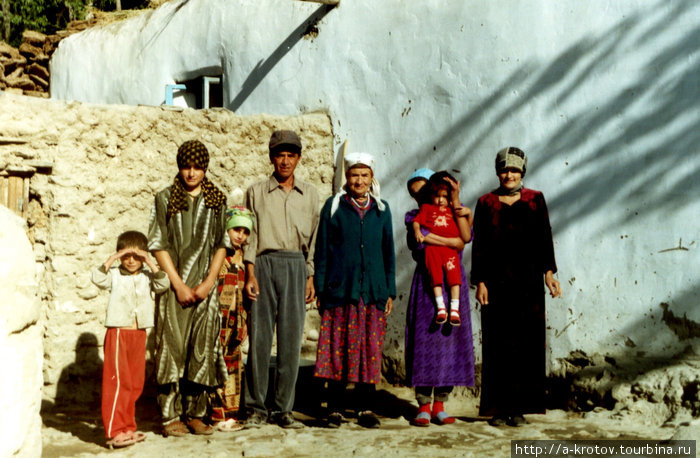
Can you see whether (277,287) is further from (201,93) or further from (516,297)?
(201,93)

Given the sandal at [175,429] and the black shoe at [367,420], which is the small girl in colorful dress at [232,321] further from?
the black shoe at [367,420]

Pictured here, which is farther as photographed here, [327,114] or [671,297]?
[327,114]

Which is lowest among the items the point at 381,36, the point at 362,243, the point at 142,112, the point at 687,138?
the point at 362,243

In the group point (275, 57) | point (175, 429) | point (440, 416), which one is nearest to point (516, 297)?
point (440, 416)

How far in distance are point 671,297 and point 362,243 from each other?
1828mm

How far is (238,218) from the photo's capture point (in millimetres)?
4645

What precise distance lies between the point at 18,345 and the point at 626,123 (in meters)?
3.80

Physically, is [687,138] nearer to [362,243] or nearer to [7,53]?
[362,243]

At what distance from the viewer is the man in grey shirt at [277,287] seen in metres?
4.71

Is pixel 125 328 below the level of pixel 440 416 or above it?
above

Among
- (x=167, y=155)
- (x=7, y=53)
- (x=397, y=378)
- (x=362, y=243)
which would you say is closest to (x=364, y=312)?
(x=362, y=243)

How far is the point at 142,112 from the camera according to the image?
577cm

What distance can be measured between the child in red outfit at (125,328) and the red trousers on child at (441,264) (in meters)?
1.54

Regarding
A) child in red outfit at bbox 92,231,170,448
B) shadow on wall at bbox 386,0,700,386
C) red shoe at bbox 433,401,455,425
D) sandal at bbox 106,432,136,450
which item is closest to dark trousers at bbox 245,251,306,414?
child in red outfit at bbox 92,231,170,448
